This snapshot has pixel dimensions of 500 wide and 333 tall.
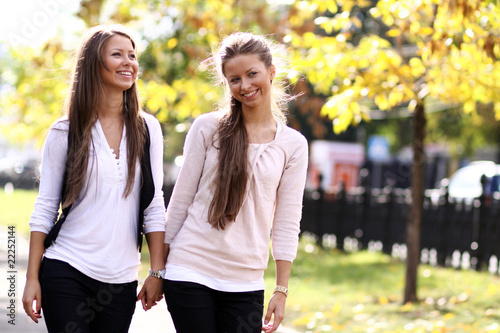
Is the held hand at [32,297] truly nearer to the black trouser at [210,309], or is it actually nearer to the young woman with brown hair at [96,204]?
the young woman with brown hair at [96,204]

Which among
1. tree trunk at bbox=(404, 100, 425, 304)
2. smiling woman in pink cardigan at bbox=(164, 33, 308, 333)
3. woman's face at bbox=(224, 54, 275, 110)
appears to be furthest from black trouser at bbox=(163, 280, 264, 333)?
tree trunk at bbox=(404, 100, 425, 304)

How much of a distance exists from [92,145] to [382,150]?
27.0 meters

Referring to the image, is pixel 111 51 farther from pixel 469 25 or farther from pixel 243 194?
pixel 469 25

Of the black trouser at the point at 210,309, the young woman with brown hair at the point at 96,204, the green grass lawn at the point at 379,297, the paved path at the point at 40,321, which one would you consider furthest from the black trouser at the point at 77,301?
the green grass lawn at the point at 379,297

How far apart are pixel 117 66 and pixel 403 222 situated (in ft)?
35.6

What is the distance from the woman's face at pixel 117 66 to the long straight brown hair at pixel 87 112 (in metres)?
0.02

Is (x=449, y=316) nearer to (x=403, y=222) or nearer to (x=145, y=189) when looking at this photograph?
(x=145, y=189)

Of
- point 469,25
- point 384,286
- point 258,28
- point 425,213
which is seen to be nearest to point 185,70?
point 258,28

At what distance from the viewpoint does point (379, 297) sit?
959 centimetres

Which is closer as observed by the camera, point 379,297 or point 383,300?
point 383,300

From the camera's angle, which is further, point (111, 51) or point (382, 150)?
point (382, 150)

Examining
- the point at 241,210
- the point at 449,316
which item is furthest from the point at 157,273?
the point at 449,316

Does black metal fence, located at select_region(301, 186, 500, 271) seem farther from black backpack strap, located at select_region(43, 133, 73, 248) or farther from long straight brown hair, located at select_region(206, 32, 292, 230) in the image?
black backpack strap, located at select_region(43, 133, 73, 248)

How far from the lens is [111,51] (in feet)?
11.4
